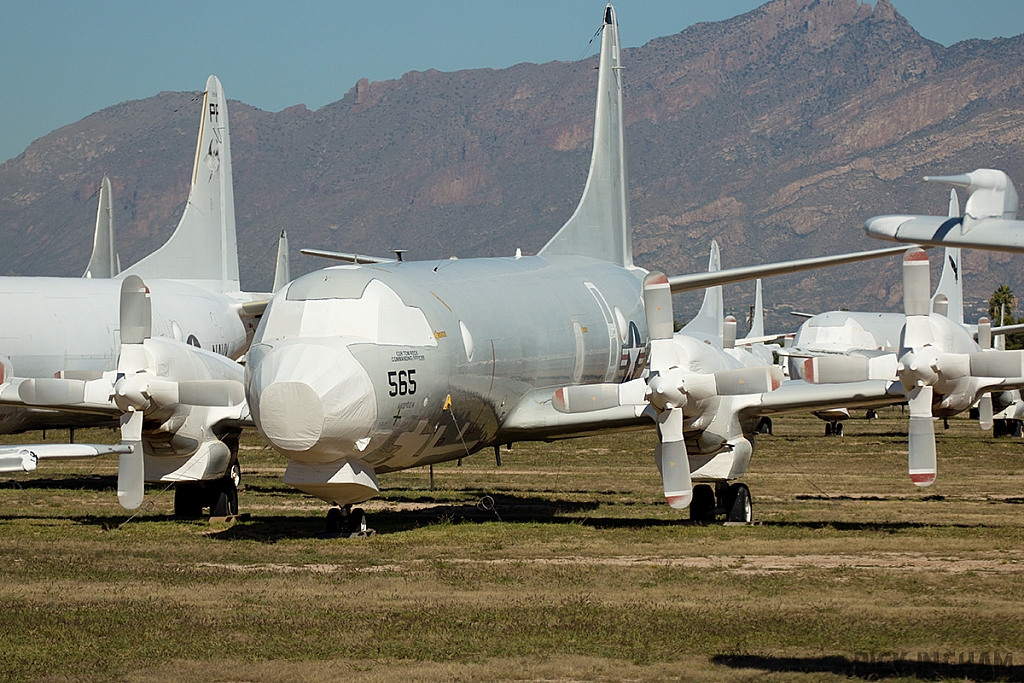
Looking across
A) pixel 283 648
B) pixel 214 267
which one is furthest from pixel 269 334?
pixel 214 267

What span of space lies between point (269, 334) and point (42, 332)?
32.6ft

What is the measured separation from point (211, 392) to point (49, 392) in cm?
222

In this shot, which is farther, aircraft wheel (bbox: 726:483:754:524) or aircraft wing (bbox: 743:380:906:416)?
aircraft wheel (bbox: 726:483:754:524)

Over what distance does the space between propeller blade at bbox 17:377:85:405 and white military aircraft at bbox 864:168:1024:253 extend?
13.6 metres

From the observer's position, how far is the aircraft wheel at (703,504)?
18953 millimetres

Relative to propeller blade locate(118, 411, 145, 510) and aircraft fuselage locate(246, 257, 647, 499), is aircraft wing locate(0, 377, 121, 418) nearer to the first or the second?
propeller blade locate(118, 411, 145, 510)

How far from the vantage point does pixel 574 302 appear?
22.7 m

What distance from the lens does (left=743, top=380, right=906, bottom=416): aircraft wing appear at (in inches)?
680

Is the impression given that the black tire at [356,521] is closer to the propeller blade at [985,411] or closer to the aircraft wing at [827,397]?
the aircraft wing at [827,397]

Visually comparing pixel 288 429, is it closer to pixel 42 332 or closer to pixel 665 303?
pixel 665 303

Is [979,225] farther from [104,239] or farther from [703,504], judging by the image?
[104,239]

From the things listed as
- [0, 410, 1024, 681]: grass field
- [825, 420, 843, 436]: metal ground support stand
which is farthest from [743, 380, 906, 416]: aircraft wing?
[825, 420, 843, 436]: metal ground support stand

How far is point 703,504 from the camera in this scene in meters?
19.0

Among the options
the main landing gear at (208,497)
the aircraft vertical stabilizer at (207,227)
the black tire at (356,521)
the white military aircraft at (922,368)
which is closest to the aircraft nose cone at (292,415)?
the black tire at (356,521)
